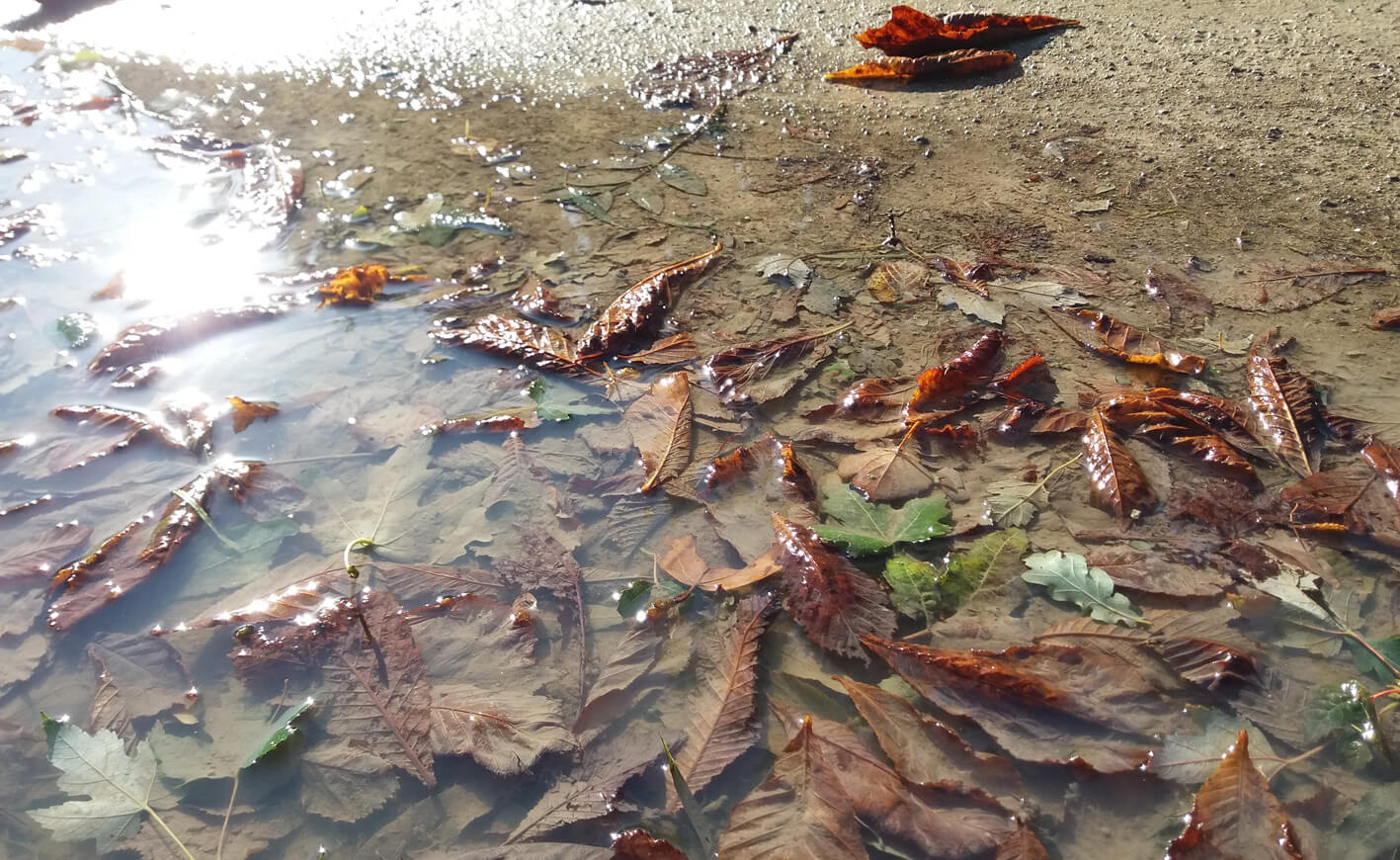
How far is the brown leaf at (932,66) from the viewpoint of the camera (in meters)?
3.11

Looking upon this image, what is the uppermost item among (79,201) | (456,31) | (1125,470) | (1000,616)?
(456,31)

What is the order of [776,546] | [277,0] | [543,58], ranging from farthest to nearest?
[277,0]
[543,58]
[776,546]


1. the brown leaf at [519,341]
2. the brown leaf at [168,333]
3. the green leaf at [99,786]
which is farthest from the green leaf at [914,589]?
the brown leaf at [168,333]

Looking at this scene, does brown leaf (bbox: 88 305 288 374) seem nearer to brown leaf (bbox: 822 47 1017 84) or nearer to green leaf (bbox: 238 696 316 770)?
green leaf (bbox: 238 696 316 770)

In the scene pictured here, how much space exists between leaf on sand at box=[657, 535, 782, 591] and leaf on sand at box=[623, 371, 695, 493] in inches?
7.4

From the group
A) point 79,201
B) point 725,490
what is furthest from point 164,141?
point 725,490

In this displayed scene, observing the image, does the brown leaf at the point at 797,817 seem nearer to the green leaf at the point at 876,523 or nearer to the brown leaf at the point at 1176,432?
the green leaf at the point at 876,523

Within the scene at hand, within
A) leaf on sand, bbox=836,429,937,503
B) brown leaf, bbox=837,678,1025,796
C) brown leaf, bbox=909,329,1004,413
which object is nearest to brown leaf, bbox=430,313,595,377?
leaf on sand, bbox=836,429,937,503

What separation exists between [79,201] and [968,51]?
3.31 m

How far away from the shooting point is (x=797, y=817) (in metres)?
1.38

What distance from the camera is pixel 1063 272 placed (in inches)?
92.3

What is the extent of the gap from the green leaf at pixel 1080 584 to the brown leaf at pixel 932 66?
2.13 m

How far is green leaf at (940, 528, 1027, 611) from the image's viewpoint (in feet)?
5.48

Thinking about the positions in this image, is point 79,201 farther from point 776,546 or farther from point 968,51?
point 968,51
